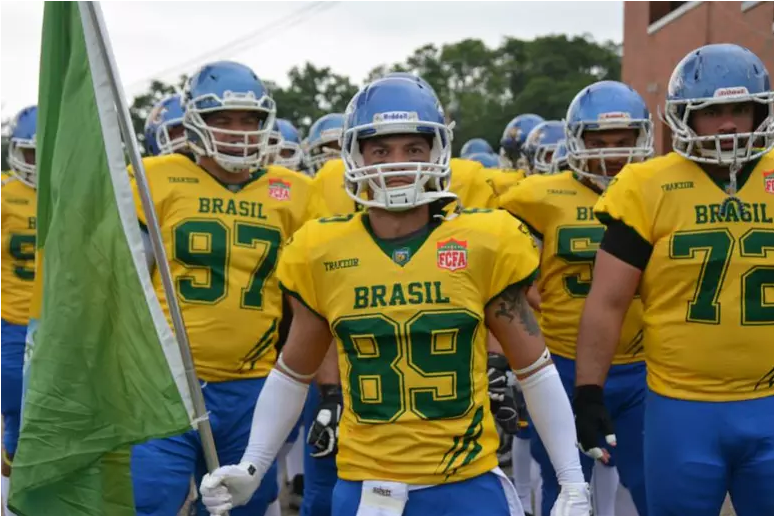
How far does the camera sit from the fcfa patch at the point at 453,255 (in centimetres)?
309

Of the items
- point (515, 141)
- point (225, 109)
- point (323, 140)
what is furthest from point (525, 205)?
point (515, 141)

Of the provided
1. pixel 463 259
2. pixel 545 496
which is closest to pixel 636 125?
pixel 545 496

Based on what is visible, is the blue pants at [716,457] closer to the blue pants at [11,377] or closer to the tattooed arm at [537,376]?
the tattooed arm at [537,376]

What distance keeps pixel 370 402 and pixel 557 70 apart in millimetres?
49910

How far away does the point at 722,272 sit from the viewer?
364 centimetres

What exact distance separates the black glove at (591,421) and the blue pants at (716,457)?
20cm

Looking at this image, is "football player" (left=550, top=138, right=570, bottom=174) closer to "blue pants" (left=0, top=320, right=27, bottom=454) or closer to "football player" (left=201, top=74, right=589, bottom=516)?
"football player" (left=201, top=74, right=589, bottom=516)

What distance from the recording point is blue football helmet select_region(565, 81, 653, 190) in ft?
16.7

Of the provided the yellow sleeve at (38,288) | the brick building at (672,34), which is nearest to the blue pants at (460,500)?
the yellow sleeve at (38,288)

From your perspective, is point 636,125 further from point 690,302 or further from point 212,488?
point 212,488

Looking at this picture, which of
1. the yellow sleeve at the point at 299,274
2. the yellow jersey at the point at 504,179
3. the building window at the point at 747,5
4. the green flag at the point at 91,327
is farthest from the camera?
the building window at the point at 747,5

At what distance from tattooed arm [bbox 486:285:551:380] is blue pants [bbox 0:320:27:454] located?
4.21 meters

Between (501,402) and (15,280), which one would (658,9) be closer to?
(15,280)

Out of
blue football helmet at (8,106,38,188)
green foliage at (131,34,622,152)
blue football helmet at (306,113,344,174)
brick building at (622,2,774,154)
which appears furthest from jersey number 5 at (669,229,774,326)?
green foliage at (131,34,622,152)
